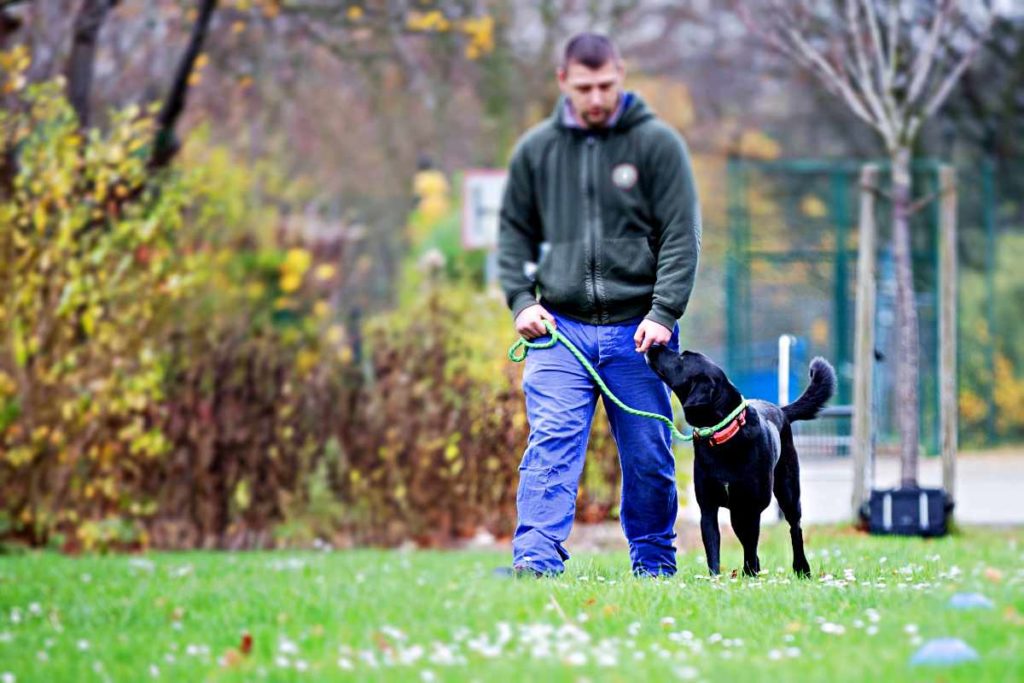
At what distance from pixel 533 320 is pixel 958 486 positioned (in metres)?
10.2

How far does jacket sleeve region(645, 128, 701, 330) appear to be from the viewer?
19.0 ft

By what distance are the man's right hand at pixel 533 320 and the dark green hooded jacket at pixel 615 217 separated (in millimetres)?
53

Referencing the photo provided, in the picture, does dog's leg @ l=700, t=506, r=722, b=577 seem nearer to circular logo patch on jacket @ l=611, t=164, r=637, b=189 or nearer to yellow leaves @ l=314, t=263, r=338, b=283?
circular logo patch on jacket @ l=611, t=164, r=637, b=189

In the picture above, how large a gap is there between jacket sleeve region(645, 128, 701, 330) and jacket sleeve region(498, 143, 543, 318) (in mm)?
505

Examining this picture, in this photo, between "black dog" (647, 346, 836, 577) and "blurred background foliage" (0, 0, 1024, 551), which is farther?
"blurred background foliage" (0, 0, 1024, 551)

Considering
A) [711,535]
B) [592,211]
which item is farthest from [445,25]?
[711,535]

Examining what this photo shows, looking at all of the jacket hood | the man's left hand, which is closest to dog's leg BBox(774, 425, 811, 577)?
the man's left hand

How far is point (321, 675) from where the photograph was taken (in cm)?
426

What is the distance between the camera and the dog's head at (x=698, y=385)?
18.6 feet

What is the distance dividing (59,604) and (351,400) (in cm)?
468

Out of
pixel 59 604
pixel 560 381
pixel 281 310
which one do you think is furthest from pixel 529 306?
pixel 281 310

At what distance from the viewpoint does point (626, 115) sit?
594 cm

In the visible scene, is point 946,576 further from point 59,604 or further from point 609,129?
point 59,604

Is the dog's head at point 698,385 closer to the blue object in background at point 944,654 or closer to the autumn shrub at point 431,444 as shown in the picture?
the blue object in background at point 944,654
